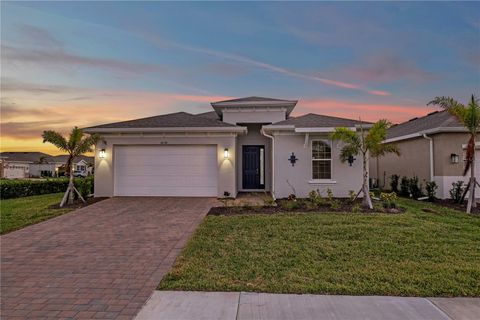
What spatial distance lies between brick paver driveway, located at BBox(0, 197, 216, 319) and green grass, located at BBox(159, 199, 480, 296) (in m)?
0.50

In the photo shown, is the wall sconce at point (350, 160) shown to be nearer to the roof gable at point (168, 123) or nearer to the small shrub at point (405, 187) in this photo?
the small shrub at point (405, 187)

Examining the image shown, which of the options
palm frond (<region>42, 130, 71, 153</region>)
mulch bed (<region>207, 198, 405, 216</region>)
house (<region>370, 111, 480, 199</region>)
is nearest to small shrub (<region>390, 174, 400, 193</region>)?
house (<region>370, 111, 480, 199</region>)

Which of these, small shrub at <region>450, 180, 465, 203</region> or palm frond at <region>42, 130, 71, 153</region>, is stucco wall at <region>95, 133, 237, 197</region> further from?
small shrub at <region>450, 180, 465, 203</region>

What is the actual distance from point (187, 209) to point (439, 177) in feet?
35.3

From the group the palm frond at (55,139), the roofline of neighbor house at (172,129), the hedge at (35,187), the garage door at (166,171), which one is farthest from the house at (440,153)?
the hedge at (35,187)

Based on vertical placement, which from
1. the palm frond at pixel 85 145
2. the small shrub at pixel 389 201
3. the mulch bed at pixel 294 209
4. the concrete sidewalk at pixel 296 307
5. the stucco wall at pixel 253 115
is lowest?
the concrete sidewalk at pixel 296 307

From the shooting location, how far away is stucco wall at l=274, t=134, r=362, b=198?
1173cm

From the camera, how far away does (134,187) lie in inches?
496

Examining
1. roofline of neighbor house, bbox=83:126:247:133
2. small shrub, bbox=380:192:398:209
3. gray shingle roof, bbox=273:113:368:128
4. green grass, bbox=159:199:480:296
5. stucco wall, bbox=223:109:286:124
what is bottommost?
green grass, bbox=159:199:480:296

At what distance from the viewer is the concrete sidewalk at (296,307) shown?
3229 millimetres

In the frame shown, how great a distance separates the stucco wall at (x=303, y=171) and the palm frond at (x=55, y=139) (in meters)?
8.13

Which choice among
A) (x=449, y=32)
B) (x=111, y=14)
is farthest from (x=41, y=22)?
(x=449, y=32)

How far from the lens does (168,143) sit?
12.4m

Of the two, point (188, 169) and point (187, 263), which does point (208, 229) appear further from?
point (188, 169)
